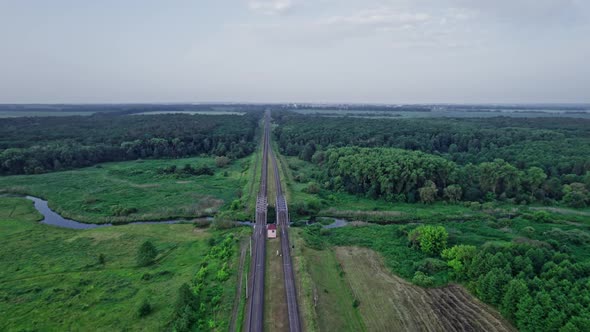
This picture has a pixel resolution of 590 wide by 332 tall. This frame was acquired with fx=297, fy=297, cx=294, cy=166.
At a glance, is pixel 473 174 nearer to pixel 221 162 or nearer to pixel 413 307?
pixel 413 307

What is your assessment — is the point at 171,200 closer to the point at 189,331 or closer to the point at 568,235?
the point at 189,331

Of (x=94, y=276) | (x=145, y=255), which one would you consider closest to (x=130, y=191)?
(x=145, y=255)

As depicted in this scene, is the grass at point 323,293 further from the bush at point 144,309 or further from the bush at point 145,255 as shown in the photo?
the bush at point 145,255

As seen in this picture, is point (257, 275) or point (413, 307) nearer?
point (413, 307)

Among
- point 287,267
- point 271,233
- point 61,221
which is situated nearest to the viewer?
point 287,267

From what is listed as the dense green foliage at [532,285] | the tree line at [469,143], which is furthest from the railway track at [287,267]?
the tree line at [469,143]

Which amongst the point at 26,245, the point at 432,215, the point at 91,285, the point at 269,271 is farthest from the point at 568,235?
the point at 26,245
